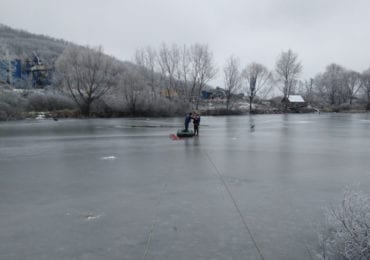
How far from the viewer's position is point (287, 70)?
70.9 m

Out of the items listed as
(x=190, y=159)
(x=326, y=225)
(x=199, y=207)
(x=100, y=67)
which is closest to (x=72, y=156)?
(x=190, y=159)

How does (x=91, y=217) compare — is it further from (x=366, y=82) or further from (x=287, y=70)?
(x=366, y=82)

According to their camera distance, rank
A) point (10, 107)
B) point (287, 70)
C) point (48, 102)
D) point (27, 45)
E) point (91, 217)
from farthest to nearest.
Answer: point (27, 45) < point (287, 70) < point (48, 102) < point (10, 107) < point (91, 217)

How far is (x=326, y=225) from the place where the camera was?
4.36 m

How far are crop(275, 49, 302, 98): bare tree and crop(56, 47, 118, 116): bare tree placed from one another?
139 feet

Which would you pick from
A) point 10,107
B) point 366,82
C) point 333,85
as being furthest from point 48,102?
point 366,82

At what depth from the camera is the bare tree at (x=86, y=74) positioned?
142 feet

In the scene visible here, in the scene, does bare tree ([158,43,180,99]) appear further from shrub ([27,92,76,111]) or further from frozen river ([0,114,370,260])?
frozen river ([0,114,370,260])

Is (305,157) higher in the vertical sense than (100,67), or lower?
lower

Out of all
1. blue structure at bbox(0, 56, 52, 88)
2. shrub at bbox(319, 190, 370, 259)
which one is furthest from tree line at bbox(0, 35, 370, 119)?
shrub at bbox(319, 190, 370, 259)

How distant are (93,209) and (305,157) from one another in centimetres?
808

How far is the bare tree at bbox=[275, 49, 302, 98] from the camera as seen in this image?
70.3 meters

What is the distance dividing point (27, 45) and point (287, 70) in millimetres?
89847

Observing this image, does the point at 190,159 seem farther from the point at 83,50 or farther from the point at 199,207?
the point at 83,50
